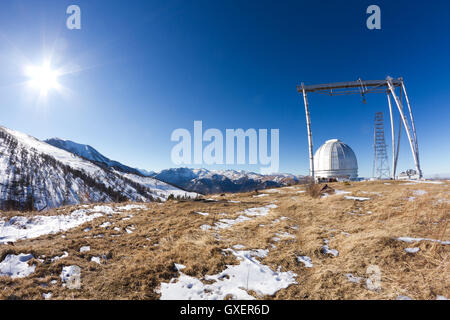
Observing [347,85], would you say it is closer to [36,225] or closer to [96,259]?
[96,259]

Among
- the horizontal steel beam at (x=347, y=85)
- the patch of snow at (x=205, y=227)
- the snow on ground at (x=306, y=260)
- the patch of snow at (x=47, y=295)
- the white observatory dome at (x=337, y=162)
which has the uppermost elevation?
the horizontal steel beam at (x=347, y=85)

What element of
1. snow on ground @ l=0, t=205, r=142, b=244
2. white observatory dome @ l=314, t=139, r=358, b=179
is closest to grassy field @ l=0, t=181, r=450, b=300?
snow on ground @ l=0, t=205, r=142, b=244

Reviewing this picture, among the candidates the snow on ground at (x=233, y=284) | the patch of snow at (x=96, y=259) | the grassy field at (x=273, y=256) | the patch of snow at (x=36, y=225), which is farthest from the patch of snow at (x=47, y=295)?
the patch of snow at (x=36, y=225)

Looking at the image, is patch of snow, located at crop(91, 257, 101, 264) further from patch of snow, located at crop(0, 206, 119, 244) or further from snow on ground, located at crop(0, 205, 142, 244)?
patch of snow, located at crop(0, 206, 119, 244)

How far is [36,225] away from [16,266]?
633 centimetres

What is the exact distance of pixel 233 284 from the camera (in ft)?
12.6

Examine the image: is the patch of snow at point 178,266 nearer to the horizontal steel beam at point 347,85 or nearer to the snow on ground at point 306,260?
the snow on ground at point 306,260

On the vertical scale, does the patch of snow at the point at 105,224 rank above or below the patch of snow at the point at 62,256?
below

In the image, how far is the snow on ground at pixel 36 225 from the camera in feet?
24.7

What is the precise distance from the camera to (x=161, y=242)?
638 centimetres

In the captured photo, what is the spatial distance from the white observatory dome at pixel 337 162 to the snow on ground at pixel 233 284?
37216 mm

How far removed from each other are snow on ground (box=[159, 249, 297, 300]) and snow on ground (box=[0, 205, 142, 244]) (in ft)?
23.7
